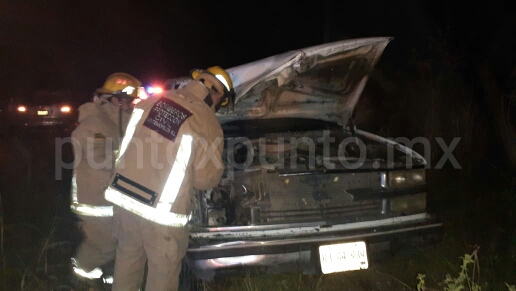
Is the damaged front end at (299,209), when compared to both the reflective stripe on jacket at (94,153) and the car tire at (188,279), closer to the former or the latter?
the car tire at (188,279)

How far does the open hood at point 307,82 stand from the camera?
3.25 m

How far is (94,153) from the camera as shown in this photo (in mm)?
3018

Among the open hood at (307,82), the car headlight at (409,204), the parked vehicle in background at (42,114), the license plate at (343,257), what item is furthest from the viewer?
the parked vehicle in background at (42,114)

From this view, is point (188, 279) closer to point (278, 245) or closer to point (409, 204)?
point (278, 245)

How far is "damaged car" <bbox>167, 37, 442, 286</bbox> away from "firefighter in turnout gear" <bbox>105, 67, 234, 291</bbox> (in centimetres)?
39

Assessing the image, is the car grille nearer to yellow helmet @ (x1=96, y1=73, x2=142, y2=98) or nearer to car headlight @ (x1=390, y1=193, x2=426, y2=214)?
car headlight @ (x1=390, y1=193, x2=426, y2=214)

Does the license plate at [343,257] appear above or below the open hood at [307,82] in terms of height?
below

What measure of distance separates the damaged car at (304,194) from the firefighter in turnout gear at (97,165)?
65 centimetres

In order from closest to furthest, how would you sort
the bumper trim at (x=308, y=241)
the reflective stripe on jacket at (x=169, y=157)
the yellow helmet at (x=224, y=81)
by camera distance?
1. the reflective stripe on jacket at (x=169, y=157)
2. the yellow helmet at (x=224, y=81)
3. the bumper trim at (x=308, y=241)

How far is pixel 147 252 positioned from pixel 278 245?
0.84 meters

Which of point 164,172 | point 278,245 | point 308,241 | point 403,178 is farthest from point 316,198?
point 164,172

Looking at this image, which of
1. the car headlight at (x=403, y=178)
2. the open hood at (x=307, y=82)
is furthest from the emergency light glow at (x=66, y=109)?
the car headlight at (x=403, y=178)

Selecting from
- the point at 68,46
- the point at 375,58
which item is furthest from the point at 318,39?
the point at 68,46

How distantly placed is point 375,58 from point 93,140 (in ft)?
7.14
